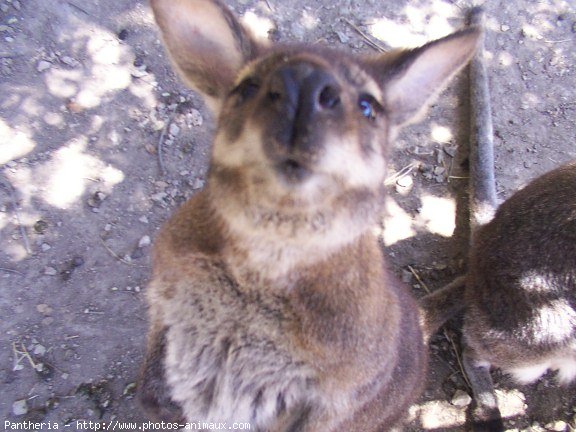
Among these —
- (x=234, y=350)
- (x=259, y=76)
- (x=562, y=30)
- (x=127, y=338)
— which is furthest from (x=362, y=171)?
(x=562, y=30)

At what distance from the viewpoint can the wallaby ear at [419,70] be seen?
2031mm

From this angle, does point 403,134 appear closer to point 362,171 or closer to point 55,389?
point 362,171

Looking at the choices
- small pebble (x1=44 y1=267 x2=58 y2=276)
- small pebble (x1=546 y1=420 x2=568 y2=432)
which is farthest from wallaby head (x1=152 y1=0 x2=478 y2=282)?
small pebble (x1=546 y1=420 x2=568 y2=432)

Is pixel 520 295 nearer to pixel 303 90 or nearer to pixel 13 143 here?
pixel 303 90

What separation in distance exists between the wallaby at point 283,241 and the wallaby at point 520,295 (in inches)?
29.4

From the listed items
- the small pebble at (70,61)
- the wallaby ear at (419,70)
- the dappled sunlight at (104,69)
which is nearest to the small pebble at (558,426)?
the wallaby ear at (419,70)

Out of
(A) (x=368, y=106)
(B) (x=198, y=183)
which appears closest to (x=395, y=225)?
(B) (x=198, y=183)

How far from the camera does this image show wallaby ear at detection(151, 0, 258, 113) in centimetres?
200

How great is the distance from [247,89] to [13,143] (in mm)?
2514

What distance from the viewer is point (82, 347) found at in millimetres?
3201

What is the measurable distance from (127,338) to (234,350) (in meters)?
1.48

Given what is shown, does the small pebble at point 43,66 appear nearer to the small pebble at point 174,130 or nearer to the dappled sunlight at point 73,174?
the dappled sunlight at point 73,174

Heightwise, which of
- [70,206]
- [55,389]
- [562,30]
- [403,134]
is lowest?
[55,389]

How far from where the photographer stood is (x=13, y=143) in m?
3.52
